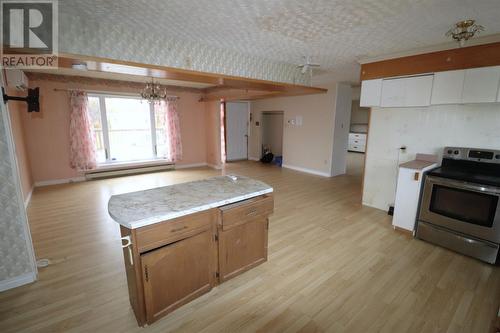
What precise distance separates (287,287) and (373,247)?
1365 mm

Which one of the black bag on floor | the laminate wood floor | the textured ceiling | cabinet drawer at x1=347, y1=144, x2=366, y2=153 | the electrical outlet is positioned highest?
the textured ceiling

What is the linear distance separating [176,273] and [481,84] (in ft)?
12.6

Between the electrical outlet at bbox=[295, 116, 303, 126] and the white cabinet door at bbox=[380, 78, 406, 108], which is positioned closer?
the white cabinet door at bbox=[380, 78, 406, 108]

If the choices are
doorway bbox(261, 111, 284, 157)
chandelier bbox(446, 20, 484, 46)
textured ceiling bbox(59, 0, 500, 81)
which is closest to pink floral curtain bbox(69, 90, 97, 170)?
textured ceiling bbox(59, 0, 500, 81)

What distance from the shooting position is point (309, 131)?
652 centimetres

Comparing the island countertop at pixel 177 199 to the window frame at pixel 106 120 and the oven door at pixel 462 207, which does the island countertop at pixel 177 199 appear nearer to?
the oven door at pixel 462 207

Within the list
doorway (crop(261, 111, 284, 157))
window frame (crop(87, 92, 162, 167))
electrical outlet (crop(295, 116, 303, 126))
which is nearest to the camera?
window frame (crop(87, 92, 162, 167))

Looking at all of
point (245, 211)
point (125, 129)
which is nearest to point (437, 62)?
point (245, 211)

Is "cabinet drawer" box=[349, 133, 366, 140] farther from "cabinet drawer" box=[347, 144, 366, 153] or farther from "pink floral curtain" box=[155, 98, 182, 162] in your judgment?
"pink floral curtain" box=[155, 98, 182, 162]

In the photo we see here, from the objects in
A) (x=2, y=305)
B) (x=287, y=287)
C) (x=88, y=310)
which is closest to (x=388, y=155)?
(x=287, y=287)

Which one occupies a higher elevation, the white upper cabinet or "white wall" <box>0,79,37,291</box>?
the white upper cabinet

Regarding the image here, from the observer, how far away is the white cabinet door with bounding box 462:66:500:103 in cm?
262

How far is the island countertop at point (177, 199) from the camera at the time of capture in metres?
1.59

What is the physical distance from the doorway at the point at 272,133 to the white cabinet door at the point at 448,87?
17.9 ft
